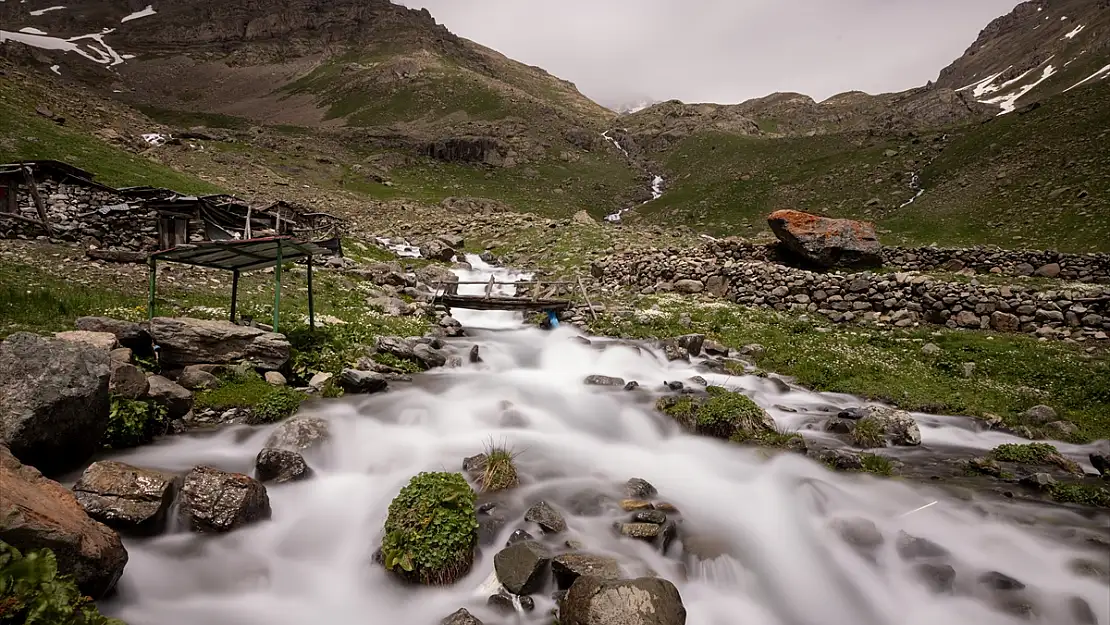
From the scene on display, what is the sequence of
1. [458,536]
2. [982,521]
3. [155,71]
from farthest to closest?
[155,71] < [982,521] < [458,536]

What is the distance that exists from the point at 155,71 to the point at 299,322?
231467mm

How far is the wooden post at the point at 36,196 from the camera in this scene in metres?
21.0

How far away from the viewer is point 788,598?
702cm

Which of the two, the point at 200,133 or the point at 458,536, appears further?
the point at 200,133

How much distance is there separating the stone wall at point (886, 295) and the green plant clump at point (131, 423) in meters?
22.5

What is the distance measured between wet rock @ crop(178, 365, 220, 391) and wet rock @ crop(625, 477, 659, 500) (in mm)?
9246

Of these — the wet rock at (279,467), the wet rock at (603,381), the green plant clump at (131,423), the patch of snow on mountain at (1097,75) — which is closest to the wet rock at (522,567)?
the wet rock at (279,467)

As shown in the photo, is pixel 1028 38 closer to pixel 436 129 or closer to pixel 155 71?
pixel 436 129

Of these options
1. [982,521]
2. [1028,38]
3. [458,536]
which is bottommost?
[458,536]

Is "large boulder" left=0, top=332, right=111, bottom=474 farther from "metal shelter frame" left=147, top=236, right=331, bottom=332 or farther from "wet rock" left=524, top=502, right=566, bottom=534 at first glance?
"wet rock" left=524, top=502, right=566, bottom=534

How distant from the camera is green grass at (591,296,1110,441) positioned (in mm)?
12742

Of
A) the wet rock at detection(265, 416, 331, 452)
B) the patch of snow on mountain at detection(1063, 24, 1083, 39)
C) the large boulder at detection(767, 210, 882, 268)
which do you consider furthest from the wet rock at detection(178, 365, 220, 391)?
the patch of snow on mountain at detection(1063, 24, 1083, 39)

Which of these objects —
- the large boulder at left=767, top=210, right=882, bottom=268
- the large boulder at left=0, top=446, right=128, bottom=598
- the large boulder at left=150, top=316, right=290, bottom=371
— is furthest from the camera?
the large boulder at left=767, top=210, right=882, bottom=268

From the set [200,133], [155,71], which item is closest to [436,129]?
[200,133]
